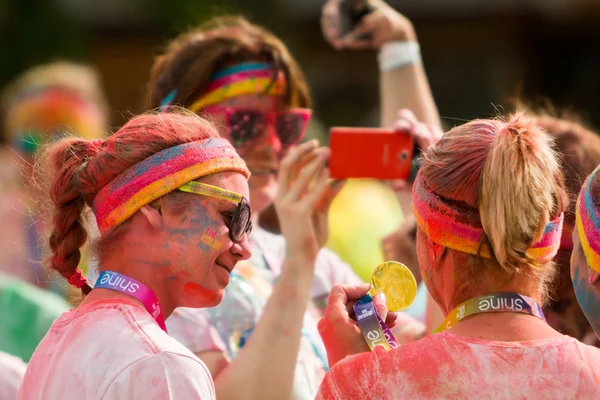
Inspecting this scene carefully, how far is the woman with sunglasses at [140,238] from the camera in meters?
2.10

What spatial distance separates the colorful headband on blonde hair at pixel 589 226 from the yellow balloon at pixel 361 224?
2677 mm

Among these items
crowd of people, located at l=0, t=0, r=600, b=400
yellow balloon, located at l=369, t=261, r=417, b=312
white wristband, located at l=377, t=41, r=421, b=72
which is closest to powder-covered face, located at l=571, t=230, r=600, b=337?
crowd of people, located at l=0, t=0, r=600, b=400

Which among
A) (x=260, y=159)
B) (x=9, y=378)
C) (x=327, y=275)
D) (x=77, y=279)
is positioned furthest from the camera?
(x=327, y=275)

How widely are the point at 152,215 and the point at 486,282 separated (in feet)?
2.65

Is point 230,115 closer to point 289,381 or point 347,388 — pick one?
point 289,381

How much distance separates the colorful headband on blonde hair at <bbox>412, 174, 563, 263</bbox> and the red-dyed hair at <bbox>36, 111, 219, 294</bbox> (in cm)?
61

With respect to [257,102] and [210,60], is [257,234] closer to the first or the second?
[257,102]

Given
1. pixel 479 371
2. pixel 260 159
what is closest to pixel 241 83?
pixel 260 159

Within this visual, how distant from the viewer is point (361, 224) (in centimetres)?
553

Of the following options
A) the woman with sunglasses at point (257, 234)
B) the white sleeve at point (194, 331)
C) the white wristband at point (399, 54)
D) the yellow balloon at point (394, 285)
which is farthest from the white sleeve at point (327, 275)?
the yellow balloon at point (394, 285)

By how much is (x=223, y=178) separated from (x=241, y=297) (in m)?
0.82

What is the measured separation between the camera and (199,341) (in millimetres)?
2992

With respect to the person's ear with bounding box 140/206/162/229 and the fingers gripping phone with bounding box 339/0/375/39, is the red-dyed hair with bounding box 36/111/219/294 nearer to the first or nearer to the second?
the person's ear with bounding box 140/206/162/229

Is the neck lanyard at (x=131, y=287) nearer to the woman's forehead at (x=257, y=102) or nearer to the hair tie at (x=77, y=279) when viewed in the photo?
the hair tie at (x=77, y=279)
